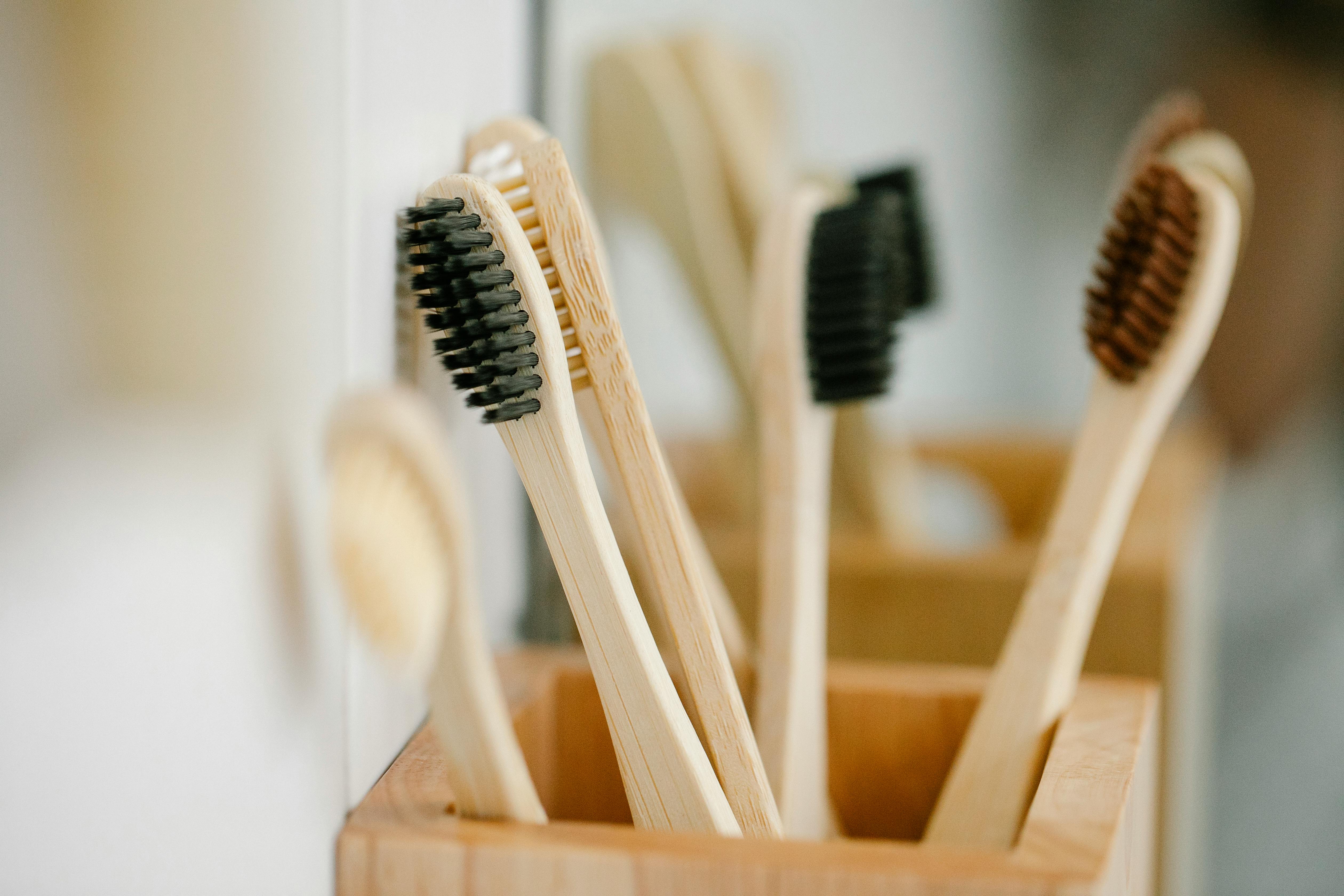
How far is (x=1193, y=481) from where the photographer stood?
680 mm

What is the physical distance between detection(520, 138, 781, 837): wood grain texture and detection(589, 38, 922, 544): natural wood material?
25 centimetres

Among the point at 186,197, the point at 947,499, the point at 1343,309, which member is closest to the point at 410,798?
the point at 186,197

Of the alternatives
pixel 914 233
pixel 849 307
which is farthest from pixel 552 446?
pixel 914 233

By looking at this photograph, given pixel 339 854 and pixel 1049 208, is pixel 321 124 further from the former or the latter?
pixel 1049 208

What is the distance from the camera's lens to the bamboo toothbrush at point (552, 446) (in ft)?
0.72

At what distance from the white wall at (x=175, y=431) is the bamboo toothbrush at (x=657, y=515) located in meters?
0.05

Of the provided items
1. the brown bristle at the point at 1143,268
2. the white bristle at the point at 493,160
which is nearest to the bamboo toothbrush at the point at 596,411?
the white bristle at the point at 493,160

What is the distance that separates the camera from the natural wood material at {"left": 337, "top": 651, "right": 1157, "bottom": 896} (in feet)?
0.72

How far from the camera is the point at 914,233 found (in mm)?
426

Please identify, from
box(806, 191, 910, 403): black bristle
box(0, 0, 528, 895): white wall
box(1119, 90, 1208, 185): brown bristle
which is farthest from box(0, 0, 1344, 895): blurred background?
box(1119, 90, 1208, 185): brown bristle

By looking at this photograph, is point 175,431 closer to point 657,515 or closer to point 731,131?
point 657,515

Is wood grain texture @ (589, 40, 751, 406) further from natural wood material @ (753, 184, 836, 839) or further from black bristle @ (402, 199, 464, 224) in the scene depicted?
black bristle @ (402, 199, 464, 224)

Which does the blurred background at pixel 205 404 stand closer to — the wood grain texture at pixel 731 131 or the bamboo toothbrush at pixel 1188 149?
the wood grain texture at pixel 731 131

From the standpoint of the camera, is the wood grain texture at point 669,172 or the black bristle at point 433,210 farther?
the wood grain texture at point 669,172
